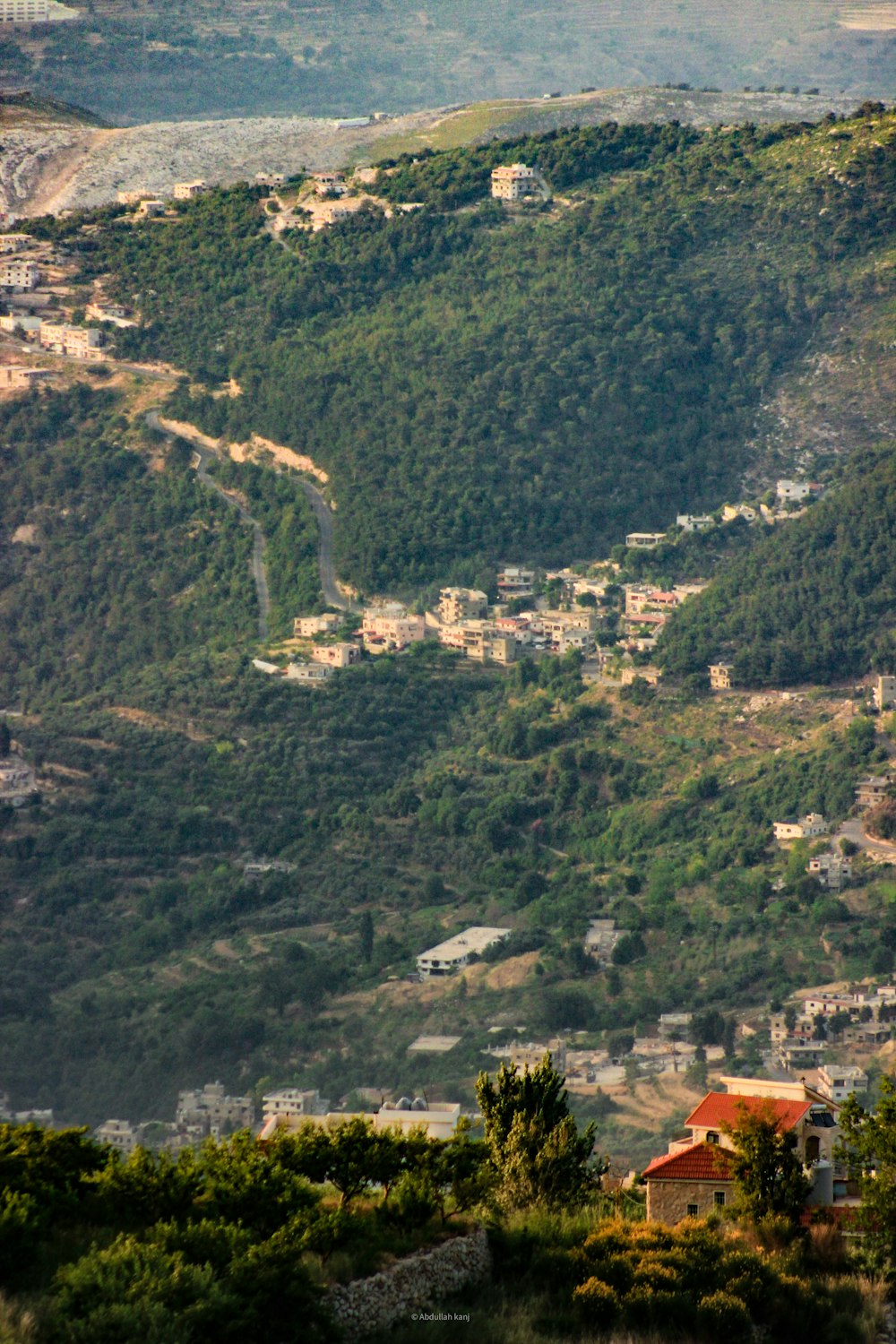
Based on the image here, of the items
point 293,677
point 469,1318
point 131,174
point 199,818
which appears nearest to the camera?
point 469,1318

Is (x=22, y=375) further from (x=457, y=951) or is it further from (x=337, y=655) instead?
(x=457, y=951)

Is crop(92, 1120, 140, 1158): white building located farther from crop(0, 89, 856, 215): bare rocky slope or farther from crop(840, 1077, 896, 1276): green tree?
crop(0, 89, 856, 215): bare rocky slope

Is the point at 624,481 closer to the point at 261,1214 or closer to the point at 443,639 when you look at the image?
the point at 443,639

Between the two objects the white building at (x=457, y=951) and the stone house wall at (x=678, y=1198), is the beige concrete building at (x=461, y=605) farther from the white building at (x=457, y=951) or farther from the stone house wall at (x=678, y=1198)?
the stone house wall at (x=678, y=1198)

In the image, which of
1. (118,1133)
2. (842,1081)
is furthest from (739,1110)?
(118,1133)

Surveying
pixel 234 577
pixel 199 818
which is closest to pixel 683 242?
pixel 234 577

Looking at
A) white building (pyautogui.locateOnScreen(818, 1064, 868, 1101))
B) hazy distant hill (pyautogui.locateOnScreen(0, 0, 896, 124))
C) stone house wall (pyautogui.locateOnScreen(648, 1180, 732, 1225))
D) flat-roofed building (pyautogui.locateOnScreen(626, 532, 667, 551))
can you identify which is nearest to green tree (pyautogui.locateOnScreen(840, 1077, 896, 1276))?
stone house wall (pyautogui.locateOnScreen(648, 1180, 732, 1225))

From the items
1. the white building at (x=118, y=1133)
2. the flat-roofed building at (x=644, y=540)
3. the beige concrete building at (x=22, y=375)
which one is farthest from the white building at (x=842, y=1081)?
the beige concrete building at (x=22, y=375)
